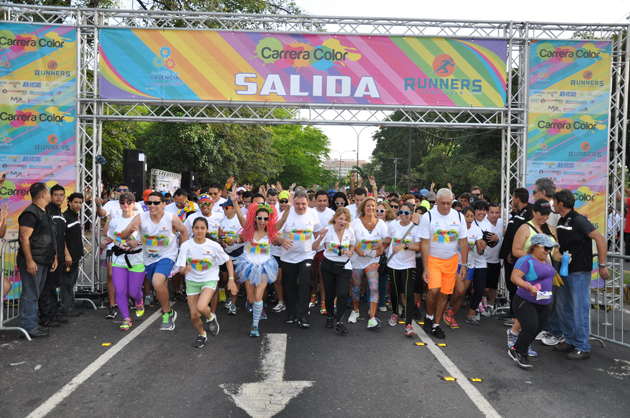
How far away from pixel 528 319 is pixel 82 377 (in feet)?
16.1

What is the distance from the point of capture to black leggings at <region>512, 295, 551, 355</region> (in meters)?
5.39

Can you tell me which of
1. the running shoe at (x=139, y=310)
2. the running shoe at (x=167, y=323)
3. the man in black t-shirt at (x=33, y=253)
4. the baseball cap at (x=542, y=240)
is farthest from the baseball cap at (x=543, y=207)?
the man in black t-shirt at (x=33, y=253)

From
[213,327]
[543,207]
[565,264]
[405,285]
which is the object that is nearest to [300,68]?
[405,285]

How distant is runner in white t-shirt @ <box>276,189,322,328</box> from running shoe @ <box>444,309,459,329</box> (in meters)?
2.15

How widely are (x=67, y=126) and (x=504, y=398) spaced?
332 inches

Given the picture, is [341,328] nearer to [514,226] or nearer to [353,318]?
[353,318]

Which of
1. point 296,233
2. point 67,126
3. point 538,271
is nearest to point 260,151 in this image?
point 67,126

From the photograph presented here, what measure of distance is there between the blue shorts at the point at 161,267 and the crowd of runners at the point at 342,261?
16 mm

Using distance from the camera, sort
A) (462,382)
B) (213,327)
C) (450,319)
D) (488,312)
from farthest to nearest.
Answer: (488,312) < (450,319) < (213,327) < (462,382)

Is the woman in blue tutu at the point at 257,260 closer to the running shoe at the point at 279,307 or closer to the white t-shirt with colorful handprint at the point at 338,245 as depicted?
the white t-shirt with colorful handprint at the point at 338,245

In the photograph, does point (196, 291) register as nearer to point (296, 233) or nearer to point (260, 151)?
point (296, 233)

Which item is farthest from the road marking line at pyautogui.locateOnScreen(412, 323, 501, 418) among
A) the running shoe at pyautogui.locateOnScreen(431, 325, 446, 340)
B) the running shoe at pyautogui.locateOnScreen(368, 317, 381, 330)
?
the running shoe at pyautogui.locateOnScreen(368, 317, 381, 330)

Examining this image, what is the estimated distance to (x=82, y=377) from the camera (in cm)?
500

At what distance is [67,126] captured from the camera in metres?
8.88
